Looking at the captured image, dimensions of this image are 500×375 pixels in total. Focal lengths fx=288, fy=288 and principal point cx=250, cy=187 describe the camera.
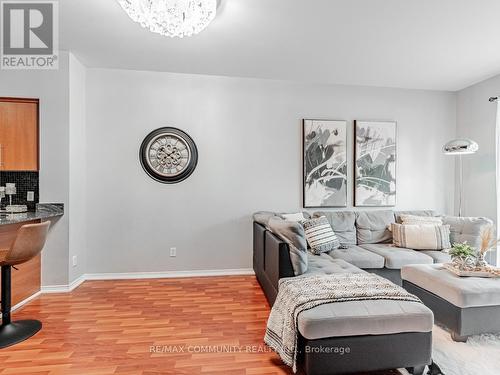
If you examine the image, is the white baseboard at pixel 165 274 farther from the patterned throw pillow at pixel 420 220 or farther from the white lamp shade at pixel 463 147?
the white lamp shade at pixel 463 147

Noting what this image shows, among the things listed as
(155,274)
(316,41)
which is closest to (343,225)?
(316,41)

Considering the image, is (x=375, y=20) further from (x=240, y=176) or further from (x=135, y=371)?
(x=135, y=371)

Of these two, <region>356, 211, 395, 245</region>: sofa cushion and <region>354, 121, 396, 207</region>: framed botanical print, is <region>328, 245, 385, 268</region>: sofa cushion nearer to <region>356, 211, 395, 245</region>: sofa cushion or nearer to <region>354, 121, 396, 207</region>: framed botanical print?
<region>356, 211, 395, 245</region>: sofa cushion

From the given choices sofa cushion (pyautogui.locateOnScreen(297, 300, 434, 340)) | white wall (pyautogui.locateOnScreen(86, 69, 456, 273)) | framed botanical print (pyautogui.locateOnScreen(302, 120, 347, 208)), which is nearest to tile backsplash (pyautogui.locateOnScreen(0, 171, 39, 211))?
white wall (pyautogui.locateOnScreen(86, 69, 456, 273))

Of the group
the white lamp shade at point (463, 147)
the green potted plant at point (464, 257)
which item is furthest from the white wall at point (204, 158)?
the green potted plant at point (464, 257)

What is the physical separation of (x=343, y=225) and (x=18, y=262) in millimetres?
3436

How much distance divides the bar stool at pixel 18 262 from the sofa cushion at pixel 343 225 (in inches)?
117

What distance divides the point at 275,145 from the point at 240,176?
26.3 inches

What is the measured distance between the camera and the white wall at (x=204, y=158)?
148 inches

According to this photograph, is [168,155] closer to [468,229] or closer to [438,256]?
[438,256]

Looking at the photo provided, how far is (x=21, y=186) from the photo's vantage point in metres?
3.31

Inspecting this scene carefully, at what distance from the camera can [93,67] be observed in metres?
3.70

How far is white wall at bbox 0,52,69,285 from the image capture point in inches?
129

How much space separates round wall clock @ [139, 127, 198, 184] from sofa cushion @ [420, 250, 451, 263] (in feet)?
10.2
